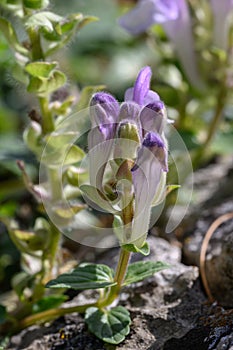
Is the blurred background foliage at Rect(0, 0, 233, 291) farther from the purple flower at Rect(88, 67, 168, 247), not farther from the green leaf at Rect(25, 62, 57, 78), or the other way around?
the purple flower at Rect(88, 67, 168, 247)

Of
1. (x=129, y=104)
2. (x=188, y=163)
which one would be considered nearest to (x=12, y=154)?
(x=188, y=163)

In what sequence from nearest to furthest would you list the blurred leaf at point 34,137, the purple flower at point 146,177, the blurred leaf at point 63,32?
1. the purple flower at point 146,177
2. the blurred leaf at point 63,32
3. the blurred leaf at point 34,137

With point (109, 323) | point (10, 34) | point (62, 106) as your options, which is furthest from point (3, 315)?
point (10, 34)

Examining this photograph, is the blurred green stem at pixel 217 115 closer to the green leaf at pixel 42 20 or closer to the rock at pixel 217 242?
the rock at pixel 217 242

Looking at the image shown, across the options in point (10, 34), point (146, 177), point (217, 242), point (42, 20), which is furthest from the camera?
point (217, 242)

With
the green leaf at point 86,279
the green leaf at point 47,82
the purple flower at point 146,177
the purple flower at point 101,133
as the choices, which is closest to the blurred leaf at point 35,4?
the green leaf at point 47,82

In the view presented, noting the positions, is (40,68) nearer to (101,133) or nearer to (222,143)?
(101,133)
